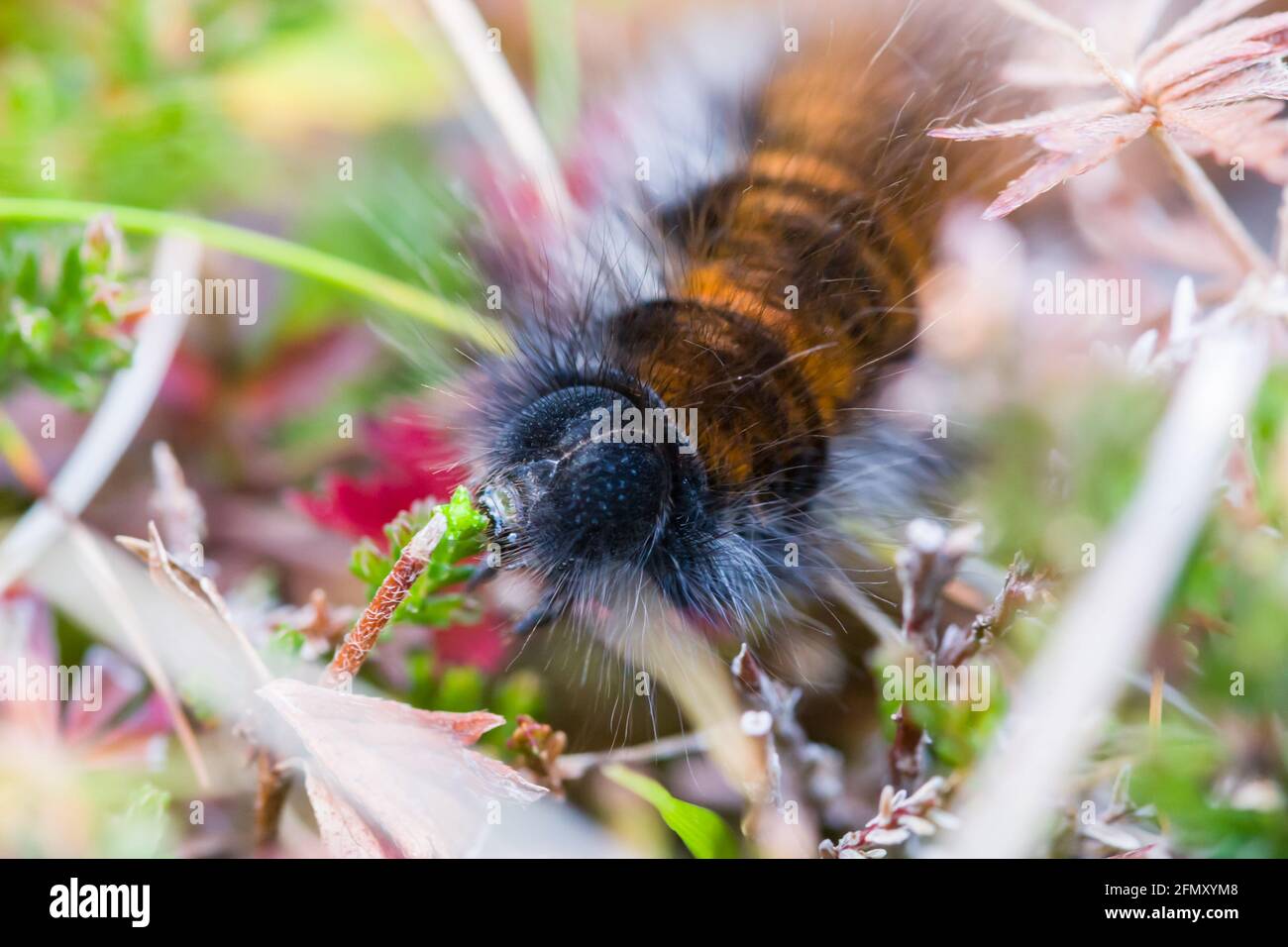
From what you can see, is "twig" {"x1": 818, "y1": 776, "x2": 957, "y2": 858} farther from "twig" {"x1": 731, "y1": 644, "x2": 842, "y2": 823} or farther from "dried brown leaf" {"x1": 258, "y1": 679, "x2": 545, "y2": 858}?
"dried brown leaf" {"x1": 258, "y1": 679, "x2": 545, "y2": 858}

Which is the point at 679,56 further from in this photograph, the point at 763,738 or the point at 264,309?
the point at 763,738

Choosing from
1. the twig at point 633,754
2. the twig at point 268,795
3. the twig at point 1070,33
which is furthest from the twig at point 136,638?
the twig at point 1070,33

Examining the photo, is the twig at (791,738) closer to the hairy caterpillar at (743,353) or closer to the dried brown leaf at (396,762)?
the hairy caterpillar at (743,353)

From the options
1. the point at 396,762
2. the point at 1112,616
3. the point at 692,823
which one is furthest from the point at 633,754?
the point at 1112,616

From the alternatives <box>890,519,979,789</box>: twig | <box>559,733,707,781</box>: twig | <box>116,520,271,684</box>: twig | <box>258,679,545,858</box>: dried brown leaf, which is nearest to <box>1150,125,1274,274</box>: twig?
<box>890,519,979,789</box>: twig

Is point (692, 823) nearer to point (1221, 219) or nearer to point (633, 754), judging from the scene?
point (633, 754)
